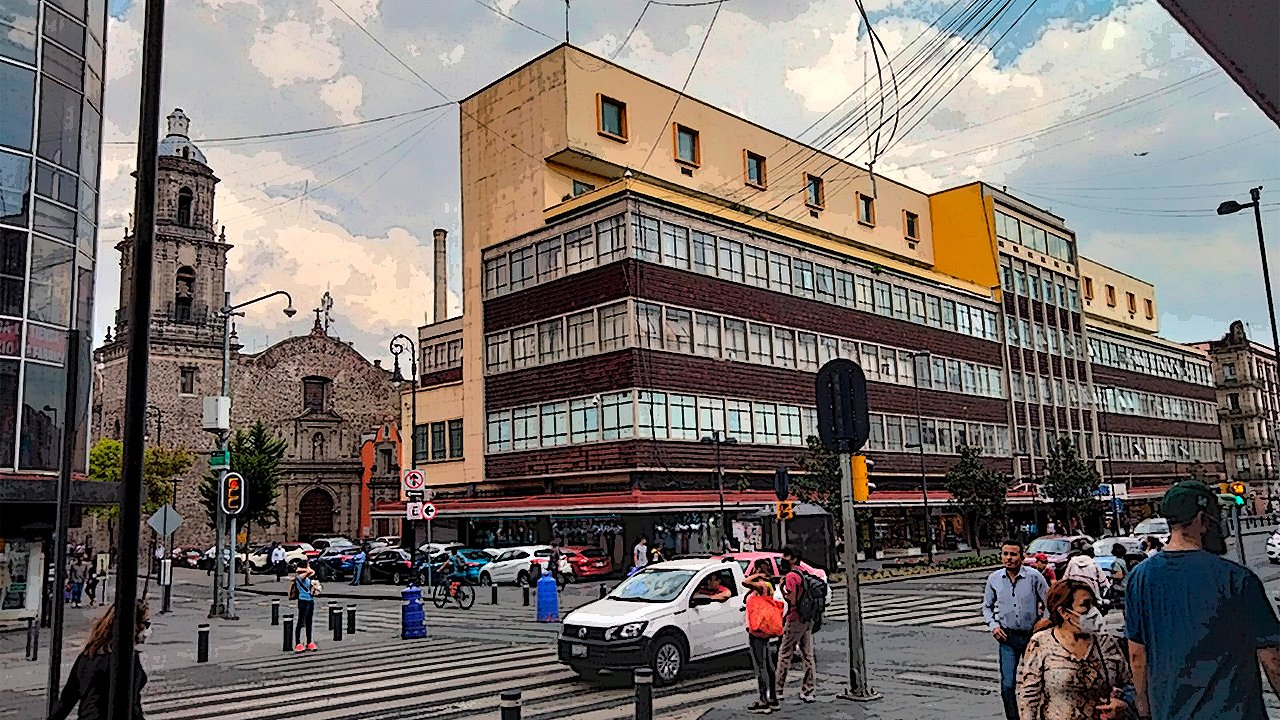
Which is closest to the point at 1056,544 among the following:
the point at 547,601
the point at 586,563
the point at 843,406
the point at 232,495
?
the point at 547,601

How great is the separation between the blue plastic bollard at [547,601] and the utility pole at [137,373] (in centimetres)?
1887

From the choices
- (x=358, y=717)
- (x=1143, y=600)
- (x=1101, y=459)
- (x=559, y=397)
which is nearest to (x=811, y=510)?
(x=559, y=397)

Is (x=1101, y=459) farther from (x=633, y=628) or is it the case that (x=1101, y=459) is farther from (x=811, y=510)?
(x=633, y=628)

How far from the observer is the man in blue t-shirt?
14.5 feet

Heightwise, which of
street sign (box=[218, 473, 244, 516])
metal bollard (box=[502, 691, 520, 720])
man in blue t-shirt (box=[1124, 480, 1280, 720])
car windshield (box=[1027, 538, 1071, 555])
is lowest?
metal bollard (box=[502, 691, 520, 720])

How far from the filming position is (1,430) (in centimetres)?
2402

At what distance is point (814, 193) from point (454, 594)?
34.4 m

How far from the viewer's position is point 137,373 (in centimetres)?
508

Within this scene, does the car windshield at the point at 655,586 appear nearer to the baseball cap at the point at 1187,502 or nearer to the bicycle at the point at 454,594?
the baseball cap at the point at 1187,502

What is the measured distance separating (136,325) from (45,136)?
24.0 m

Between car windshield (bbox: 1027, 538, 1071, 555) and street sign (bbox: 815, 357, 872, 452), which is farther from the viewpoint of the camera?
car windshield (bbox: 1027, 538, 1071, 555)

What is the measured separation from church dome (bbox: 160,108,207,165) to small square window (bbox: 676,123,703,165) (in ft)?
124

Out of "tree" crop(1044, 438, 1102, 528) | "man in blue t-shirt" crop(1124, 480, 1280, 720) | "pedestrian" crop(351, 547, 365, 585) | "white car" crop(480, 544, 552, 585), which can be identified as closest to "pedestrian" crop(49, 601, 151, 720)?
"man in blue t-shirt" crop(1124, 480, 1280, 720)

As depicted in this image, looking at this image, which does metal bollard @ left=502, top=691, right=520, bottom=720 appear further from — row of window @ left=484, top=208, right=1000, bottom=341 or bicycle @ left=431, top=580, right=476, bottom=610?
row of window @ left=484, top=208, right=1000, bottom=341
